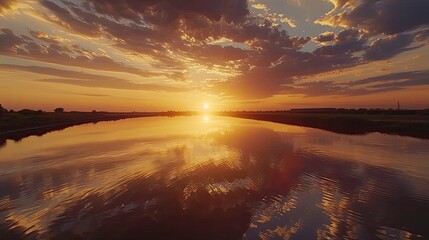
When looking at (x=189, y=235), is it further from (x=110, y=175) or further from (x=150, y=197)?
(x=110, y=175)

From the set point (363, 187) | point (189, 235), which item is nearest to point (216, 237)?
point (189, 235)

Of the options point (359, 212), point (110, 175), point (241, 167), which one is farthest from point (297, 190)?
point (110, 175)

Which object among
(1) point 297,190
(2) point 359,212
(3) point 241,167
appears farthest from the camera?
(3) point 241,167

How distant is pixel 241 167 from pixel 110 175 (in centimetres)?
981

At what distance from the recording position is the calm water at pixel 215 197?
36.5 ft

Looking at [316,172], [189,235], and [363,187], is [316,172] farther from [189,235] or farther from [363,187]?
[189,235]

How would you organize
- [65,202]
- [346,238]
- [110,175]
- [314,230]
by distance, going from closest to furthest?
[346,238]
[314,230]
[65,202]
[110,175]

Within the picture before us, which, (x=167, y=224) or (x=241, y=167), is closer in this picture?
(x=167, y=224)

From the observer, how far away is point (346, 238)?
1036 cm

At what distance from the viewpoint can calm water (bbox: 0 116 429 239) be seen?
11117 millimetres

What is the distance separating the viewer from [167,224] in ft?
38.3

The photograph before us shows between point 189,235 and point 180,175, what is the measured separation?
9.10 metres

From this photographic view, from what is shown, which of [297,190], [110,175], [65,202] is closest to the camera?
[65,202]

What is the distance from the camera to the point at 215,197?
49.6ft
